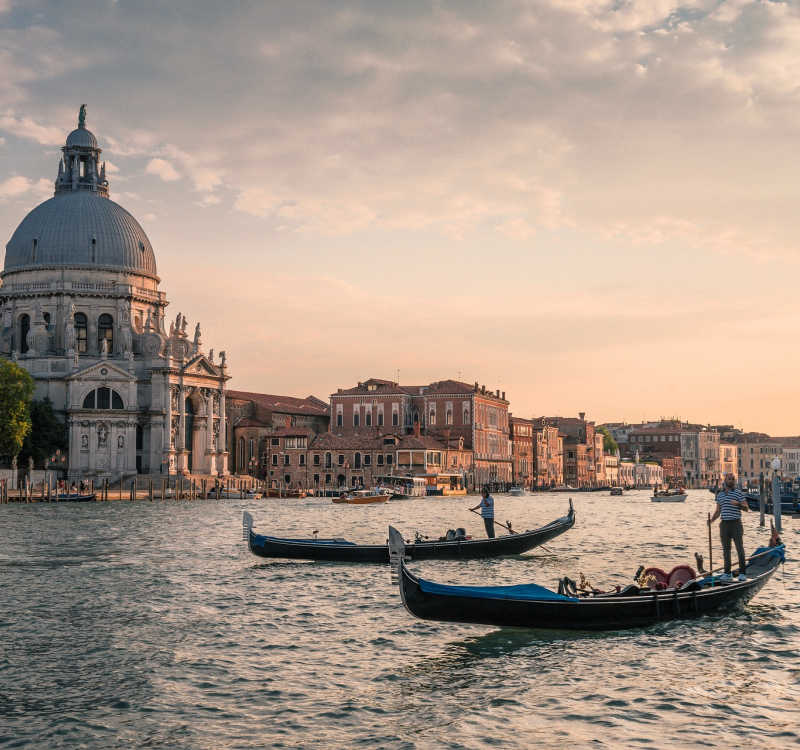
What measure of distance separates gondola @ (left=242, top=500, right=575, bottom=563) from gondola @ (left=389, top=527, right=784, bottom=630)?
7.96 m

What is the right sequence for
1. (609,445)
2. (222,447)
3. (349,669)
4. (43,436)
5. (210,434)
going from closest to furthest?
(349,669) < (43,436) < (210,434) < (222,447) < (609,445)

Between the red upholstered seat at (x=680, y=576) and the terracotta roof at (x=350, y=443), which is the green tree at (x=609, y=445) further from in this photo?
the red upholstered seat at (x=680, y=576)

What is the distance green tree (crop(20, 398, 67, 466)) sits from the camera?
2542 inches

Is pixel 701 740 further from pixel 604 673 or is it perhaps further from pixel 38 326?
pixel 38 326

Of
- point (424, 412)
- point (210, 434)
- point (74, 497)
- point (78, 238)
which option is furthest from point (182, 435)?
point (424, 412)

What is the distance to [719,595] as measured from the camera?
46.6 ft

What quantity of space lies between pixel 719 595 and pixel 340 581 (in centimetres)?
756

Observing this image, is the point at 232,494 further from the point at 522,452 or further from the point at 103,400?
the point at 522,452

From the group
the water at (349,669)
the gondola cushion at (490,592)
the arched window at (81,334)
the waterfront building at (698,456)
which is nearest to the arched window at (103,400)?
the arched window at (81,334)

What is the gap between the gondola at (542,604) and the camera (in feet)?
41.1

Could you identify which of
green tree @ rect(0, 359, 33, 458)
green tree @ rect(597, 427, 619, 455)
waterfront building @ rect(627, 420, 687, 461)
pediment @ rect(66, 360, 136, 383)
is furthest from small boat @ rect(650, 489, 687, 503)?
waterfront building @ rect(627, 420, 687, 461)

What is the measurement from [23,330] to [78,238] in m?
7.69

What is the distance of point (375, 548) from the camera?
2150 centimetres

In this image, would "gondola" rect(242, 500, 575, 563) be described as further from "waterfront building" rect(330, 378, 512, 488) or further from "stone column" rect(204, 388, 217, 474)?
"waterfront building" rect(330, 378, 512, 488)
